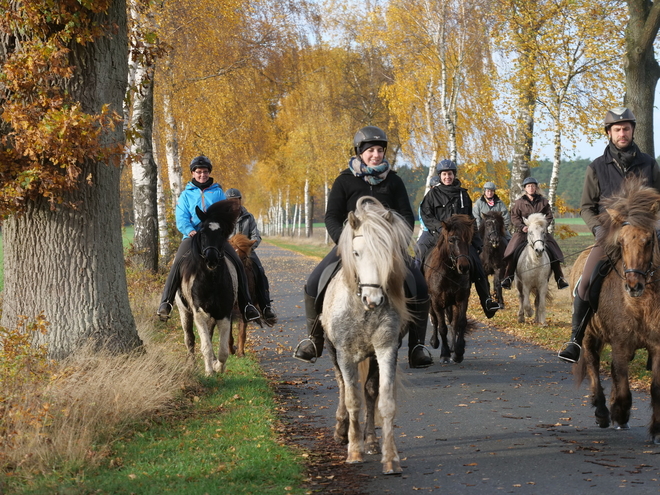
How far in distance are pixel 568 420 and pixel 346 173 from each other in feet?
10.5

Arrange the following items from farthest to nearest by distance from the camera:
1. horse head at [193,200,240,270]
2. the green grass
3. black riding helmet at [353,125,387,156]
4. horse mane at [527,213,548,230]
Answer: horse mane at [527,213,548,230], horse head at [193,200,240,270], black riding helmet at [353,125,387,156], the green grass

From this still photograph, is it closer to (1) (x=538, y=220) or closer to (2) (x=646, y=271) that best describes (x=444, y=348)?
(1) (x=538, y=220)

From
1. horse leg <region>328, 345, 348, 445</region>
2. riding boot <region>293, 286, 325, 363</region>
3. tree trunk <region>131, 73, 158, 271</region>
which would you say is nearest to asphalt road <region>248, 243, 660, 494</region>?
horse leg <region>328, 345, 348, 445</region>

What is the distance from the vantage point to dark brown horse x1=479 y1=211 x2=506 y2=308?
16922 millimetres

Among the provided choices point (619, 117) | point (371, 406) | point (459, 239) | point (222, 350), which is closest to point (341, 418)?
point (371, 406)

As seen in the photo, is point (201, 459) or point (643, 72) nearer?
point (201, 459)

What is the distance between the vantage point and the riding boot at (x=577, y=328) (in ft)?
24.5

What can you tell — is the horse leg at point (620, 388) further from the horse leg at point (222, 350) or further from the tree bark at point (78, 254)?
the tree bark at point (78, 254)

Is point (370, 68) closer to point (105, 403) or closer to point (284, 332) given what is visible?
point (284, 332)

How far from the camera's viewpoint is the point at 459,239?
36.0 feet

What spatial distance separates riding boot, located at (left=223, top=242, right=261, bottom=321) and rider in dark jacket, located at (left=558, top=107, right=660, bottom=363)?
14.3 ft

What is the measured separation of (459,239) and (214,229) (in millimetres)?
3617

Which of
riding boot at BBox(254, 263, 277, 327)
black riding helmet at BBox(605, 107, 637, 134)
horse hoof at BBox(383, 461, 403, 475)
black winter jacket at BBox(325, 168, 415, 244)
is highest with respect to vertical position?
black riding helmet at BBox(605, 107, 637, 134)

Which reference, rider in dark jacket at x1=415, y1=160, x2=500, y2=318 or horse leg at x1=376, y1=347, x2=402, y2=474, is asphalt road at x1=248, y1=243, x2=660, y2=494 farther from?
rider in dark jacket at x1=415, y1=160, x2=500, y2=318
